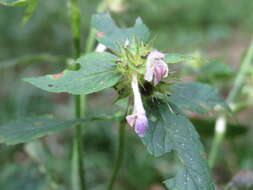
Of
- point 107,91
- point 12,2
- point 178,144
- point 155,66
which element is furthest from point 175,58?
point 107,91

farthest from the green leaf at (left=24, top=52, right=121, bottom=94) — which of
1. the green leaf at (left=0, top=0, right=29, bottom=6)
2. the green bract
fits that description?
the green leaf at (left=0, top=0, right=29, bottom=6)

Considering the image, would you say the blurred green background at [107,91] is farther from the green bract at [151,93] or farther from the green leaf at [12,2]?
the green leaf at [12,2]

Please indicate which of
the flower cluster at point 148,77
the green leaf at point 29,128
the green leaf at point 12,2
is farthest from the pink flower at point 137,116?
the green leaf at point 12,2

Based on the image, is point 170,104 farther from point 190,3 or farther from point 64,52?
point 190,3

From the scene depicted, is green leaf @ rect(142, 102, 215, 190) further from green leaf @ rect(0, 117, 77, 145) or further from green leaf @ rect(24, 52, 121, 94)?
green leaf @ rect(0, 117, 77, 145)

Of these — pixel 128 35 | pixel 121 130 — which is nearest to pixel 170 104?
pixel 121 130

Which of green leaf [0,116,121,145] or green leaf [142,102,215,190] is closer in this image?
green leaf [142,102,215,190]
